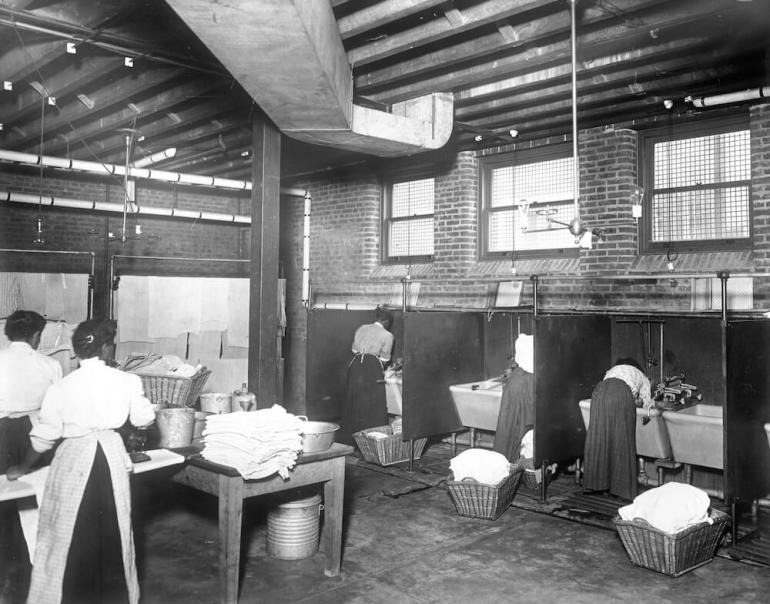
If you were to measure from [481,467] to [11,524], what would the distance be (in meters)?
3.68

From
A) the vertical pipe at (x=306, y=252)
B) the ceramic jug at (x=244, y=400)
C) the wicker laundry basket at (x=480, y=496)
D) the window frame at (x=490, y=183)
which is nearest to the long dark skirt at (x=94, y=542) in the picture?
the ceramic jug at (x=244, y=400)

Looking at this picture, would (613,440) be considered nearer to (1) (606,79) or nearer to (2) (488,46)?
(1) (606,79)

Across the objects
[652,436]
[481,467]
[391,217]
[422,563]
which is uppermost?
[391,217]

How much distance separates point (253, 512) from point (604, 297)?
13.9 ft

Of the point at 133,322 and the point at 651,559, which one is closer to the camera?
the point at 651,559

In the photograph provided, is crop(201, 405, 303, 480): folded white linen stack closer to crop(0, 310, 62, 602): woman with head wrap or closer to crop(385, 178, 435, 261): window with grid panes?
crop(0, 310, 62, 602): woman with head wrap

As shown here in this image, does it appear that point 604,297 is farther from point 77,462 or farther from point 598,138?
point 77,462

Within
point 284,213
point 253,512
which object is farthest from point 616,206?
point 284,213

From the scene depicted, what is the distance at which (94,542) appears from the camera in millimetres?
3654

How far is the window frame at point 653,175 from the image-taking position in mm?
6543

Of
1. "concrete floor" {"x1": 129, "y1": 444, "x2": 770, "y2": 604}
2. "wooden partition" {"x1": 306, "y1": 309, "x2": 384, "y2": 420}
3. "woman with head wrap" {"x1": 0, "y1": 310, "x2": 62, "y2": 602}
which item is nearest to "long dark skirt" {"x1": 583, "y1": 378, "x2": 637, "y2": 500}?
"concrete floor" {"x1": 129, "y1": 444, "x2": 770, "y2": 604}

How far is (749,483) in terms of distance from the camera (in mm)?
5383

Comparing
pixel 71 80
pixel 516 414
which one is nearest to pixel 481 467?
pixel 516 414

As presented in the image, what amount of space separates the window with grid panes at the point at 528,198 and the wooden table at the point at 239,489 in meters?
4.27
